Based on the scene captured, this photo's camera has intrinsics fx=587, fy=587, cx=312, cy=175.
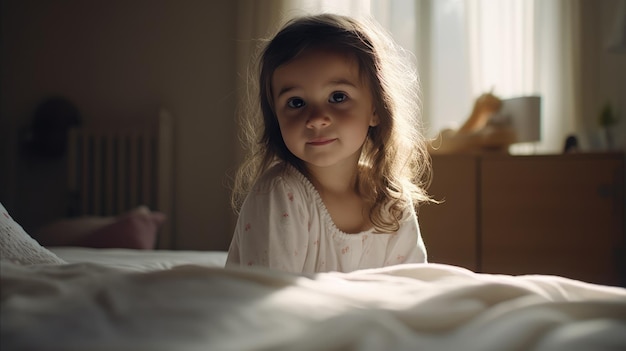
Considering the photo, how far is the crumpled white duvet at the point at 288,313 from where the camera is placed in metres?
0.33

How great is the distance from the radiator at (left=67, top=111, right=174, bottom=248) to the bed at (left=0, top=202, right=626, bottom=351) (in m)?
2.36

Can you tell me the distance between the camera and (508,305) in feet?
1.32

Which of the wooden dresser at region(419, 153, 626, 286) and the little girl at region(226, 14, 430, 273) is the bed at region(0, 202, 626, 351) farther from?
the wooden dresser at region(419, 153, 626, 286)

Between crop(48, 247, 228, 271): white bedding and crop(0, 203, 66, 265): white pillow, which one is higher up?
crop(0, 203, 66, 265): white pillow

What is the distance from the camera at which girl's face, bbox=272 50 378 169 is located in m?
0.93

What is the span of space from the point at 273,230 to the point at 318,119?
0.19 meters

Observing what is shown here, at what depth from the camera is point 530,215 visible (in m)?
2.10

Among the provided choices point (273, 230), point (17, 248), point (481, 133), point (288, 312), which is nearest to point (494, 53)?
point (481, 133)

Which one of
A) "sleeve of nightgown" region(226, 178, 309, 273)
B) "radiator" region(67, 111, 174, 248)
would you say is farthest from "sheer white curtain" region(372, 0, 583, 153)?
"sleeve of nightgown" region(226, 178, 309, 273)

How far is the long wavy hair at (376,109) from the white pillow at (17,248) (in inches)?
17.2

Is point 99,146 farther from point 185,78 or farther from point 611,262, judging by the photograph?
point 611,262

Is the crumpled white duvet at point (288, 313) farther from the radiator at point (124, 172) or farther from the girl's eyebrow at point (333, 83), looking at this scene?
the radiator at point (124, 172)

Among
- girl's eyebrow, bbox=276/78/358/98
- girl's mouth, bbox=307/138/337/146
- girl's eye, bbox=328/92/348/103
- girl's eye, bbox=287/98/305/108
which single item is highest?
girl's eyebrow, bbox=276/78/358/98

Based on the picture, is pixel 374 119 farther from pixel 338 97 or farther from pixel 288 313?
pixel 288 313
